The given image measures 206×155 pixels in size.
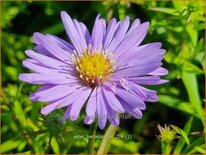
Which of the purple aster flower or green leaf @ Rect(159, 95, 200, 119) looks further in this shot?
green leaf @ Rect(159, 95, 200, 119)

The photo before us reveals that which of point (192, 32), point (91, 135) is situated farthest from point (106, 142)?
point (192, 32)

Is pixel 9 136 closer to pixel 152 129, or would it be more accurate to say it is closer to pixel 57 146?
pixel 57 146

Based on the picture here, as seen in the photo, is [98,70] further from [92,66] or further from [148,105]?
[148,105]

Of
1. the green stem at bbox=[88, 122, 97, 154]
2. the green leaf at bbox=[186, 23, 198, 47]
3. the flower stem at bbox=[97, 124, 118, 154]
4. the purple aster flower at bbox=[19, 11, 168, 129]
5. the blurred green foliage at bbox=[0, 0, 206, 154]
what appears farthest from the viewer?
the green leaf at bbox=[186, 23, 198, 47]

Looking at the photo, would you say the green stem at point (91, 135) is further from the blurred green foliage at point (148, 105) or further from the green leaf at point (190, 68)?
the green leaf at point (190, 68)

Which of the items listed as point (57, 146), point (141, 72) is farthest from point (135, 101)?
point (57, 146)

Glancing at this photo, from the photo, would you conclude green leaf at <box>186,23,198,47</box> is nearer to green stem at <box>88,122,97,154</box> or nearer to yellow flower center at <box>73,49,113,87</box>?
yellow flower center at <box>73,49,113,87</box>

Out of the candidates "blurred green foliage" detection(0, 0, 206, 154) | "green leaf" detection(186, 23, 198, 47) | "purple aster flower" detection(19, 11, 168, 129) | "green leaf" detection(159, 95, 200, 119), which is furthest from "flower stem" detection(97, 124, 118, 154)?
"green leaf" detection(186, 23, 198, 47)

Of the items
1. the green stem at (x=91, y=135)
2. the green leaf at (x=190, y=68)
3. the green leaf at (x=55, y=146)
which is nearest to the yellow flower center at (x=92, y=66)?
the green stem at (x=91, y=135)
